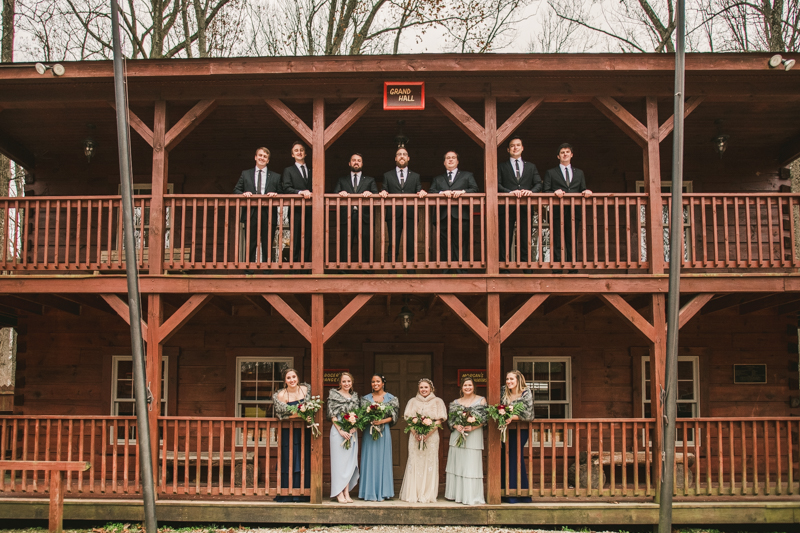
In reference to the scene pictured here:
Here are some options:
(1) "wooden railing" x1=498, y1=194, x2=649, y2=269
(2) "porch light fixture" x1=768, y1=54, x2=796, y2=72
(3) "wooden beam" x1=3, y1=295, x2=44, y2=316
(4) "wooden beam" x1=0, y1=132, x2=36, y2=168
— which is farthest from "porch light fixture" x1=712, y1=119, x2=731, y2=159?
(4) "wooden beam" x1=0, y1=132, x2=36, y2=168

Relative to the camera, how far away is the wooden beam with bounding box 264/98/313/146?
9586 mm

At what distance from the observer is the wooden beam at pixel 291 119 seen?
9.59m

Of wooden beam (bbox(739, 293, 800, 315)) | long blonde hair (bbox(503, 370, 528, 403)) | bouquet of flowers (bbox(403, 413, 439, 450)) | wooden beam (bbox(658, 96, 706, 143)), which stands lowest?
bouquet of flowers (bbox(403, 413, 439, 450))

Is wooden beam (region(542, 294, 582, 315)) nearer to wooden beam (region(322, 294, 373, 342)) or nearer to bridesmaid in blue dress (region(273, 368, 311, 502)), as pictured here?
wooden beam (region(322, 294, 373, 342))

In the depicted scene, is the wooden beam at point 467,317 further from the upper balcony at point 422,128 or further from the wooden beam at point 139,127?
the wooden beam at point 139,127

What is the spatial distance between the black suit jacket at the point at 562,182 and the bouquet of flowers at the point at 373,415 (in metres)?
3.90

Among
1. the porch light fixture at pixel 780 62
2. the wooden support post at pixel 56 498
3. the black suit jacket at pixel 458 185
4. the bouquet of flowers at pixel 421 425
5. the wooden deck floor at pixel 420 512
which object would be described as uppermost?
the porch light fixture at pixel 780 62

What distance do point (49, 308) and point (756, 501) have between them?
11564 mm

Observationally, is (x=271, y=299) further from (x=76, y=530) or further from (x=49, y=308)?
(x=49, y=308)

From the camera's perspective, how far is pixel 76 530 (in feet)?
29.6

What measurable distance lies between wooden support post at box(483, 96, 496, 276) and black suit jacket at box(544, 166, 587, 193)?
3.18 feet

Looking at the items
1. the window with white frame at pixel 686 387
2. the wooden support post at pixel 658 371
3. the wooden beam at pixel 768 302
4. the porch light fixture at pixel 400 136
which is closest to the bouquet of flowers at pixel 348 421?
the wooden support post at pixel 658 371

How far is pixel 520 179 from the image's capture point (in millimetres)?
9930

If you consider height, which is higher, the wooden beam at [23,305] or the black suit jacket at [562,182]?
the black suit jacket at [562,182]
